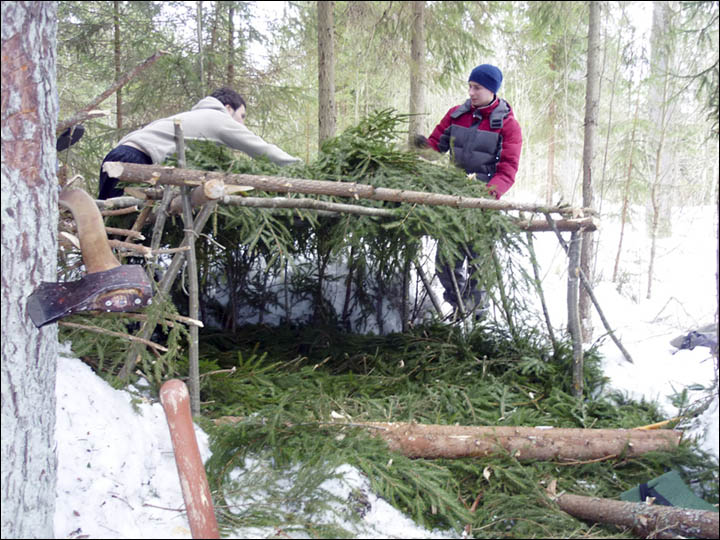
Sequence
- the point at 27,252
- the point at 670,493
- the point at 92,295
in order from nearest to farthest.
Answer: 1. the point at 92,295
2. the point at 27,252
3. the point at 670,493

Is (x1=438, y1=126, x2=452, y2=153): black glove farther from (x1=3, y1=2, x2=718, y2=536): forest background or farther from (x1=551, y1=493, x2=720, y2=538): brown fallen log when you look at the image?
(x1=551, y1=493, x2=720, y2=538): brown fallen log

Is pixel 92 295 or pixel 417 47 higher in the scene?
pixel 417 47

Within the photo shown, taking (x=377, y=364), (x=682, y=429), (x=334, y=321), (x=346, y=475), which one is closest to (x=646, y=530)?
(x=682, y=429)

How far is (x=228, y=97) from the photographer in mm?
5066

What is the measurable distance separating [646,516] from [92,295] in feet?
8.63

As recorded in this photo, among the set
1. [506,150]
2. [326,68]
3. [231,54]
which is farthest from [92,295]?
[231,54]

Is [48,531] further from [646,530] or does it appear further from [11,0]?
[646,530]

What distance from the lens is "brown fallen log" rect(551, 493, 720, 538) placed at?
2.42 meters

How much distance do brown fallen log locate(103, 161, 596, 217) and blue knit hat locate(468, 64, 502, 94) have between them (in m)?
1.55

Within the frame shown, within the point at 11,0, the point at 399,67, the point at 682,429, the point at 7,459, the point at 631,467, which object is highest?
the point at 399,67

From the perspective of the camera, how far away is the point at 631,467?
3377 millimetres

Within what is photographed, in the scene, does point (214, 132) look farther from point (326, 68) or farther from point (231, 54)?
point (231, 54)

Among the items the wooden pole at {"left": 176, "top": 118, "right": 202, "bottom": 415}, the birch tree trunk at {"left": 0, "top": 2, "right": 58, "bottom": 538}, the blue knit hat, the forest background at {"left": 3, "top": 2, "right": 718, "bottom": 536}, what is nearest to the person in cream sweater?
the wooden pole at {"left": 176, "top": 118, "right": 202, "bottom": 415}

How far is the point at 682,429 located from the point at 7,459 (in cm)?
361
